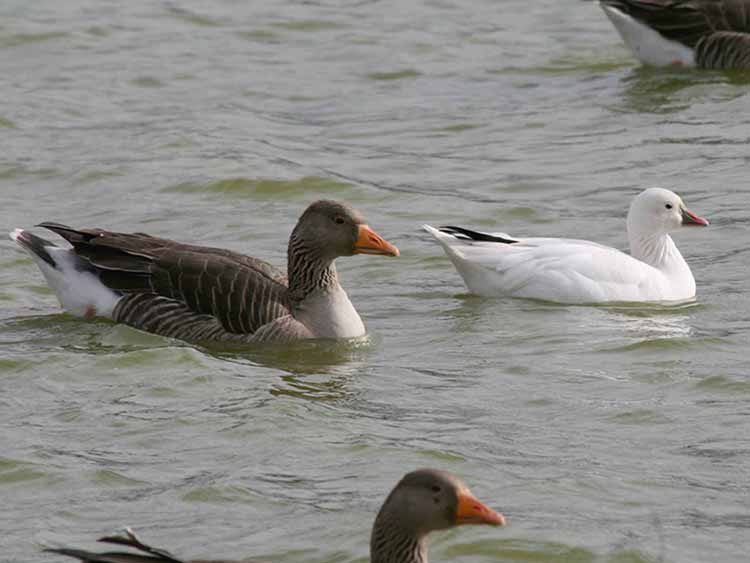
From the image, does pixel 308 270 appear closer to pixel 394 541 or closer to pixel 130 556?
pixel 394 541

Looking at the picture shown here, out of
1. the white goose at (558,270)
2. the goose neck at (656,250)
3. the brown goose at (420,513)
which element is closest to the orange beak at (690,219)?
the goose neck at (656,250)

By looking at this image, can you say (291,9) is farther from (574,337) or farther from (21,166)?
(574,337)

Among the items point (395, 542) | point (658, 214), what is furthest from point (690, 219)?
point (395, 542)

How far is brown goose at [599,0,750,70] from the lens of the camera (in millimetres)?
18609

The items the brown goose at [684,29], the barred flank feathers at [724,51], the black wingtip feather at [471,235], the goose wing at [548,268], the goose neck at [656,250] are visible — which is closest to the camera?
the goose wing at [548,268]

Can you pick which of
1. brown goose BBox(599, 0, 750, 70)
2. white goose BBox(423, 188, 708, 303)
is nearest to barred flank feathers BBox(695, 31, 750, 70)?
brown goose BBox(599, 0, 750, 70)

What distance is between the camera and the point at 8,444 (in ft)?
30.5

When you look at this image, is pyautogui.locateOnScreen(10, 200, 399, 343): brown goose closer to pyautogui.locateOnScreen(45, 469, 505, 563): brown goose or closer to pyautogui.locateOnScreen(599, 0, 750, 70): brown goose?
pyautogui.locateOnScreen(45, 469, 505, 563): brown goose

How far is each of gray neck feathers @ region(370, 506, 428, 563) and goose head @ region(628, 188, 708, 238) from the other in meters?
6.16

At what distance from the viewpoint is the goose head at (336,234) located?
439 inches

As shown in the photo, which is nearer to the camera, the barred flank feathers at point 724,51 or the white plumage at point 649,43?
the barred flank feathers at point 724,51

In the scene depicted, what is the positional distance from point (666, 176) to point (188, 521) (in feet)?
26.5

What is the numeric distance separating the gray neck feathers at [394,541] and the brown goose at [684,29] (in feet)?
42.3

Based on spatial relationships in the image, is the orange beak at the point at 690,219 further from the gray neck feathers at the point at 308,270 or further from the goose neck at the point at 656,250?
the gray neck feathers at the point at 308,270
